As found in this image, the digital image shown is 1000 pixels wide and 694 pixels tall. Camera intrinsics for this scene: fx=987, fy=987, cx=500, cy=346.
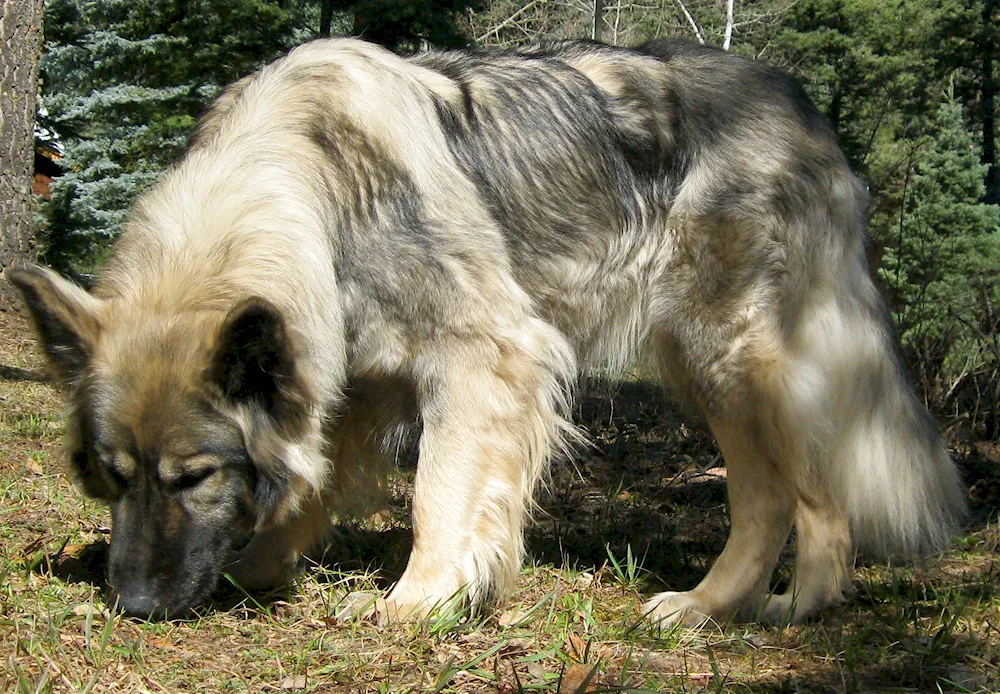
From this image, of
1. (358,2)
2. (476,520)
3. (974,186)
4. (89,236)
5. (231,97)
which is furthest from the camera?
(974,186)

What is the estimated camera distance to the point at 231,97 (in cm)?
407

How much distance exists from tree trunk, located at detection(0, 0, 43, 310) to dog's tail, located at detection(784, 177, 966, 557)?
25.1ft

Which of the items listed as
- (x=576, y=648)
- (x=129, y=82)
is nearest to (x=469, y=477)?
(x=576, y=648)

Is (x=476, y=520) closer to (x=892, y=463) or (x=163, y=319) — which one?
(x=163, y=319)

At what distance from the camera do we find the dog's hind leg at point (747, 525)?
4.03m

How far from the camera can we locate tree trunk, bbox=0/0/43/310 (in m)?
8.88

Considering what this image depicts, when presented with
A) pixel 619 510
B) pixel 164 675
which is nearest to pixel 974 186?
pixel 619 510

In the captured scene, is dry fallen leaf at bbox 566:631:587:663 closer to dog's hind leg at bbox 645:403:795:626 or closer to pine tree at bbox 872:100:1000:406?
dog's hind leg at bbox 645:403:795:626

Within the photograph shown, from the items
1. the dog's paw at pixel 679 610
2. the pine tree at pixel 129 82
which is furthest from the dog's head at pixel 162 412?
the pine tree at pixel 129 82

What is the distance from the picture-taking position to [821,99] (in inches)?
703

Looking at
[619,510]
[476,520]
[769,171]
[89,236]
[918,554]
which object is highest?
[769,171]

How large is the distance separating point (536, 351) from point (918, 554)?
2096 millimetres

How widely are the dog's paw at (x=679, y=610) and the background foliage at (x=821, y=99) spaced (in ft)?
7.32

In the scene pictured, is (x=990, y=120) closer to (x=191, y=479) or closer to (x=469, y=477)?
(x=469, y=477)
